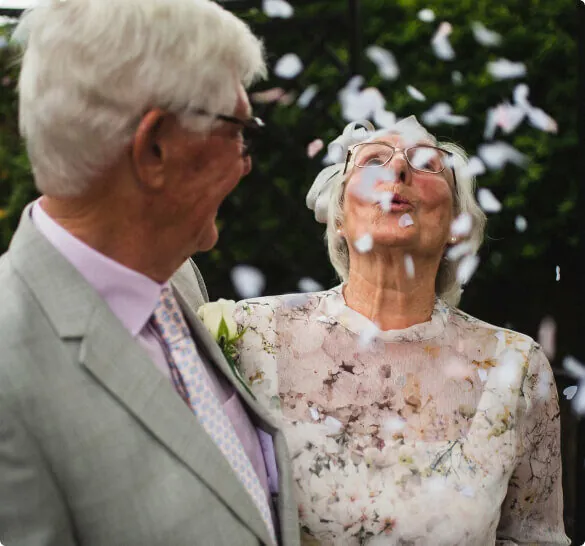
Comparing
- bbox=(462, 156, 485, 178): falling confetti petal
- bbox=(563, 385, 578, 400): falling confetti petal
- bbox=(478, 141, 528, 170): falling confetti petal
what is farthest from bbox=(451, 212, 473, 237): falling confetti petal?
bbox=(563, 385, 578, 400): falling confetti petal

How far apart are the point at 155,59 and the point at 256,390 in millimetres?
923

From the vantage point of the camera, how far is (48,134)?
0.98 m

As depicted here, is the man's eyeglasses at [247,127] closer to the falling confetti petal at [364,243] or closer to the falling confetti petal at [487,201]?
the falling confetti petal at [364,243]

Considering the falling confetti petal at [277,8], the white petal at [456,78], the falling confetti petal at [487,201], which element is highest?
the falling confetti petal at [277,8]

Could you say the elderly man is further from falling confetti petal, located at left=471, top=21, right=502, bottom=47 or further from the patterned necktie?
falling confetti petal, located at left=471, top=21, right=502, bottom=47

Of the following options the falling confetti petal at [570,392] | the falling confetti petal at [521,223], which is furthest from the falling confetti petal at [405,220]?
the falling confetti petal at [570,392]

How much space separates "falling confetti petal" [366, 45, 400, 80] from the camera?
2.26m

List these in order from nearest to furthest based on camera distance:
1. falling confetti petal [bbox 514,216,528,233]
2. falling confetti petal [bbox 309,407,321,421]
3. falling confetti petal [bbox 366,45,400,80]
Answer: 1. falling confetti petal [bbox 309,407,321,421]
2. falling confetti petal [bbox 366,45,400,80]
3. falling confetti petal [bbox 514,216,528,233]

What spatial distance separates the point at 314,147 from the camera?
2172mm

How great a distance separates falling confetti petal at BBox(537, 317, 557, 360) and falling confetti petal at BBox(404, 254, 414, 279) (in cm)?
82

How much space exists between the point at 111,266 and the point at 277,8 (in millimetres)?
1308

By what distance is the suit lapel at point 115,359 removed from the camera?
0.99 m

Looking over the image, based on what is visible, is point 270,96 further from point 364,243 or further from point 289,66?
point 364,243

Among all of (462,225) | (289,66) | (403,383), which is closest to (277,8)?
(289,66)
